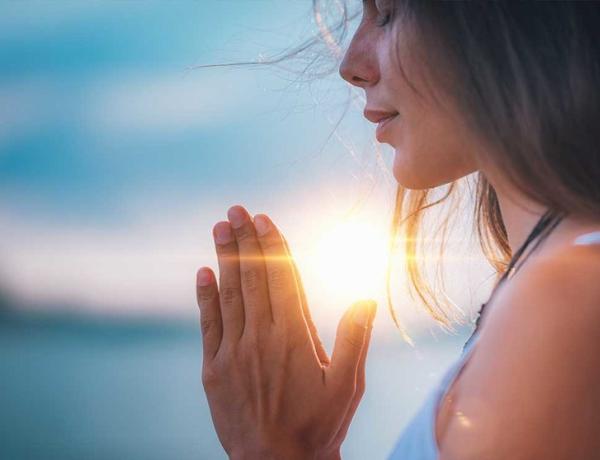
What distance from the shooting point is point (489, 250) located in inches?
122

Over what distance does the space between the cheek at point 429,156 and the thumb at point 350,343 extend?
43 centimetres

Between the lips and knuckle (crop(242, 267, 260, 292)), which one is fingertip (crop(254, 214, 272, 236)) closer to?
knuckle (crop(242, 267, 260, 292))

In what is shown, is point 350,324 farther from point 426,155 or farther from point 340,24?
point 340,24

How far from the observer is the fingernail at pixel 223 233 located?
2.42m

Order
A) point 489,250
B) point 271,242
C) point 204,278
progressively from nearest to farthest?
point 271,242, point 204,278, point 489,250

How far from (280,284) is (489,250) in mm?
1042

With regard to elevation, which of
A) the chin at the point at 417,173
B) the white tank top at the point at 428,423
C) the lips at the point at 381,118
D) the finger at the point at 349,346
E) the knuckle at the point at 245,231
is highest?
the lips at the point at 381,118

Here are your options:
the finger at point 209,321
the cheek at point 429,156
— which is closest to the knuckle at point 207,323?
the finger at point 209,321

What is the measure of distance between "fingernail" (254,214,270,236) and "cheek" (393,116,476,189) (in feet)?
1.41

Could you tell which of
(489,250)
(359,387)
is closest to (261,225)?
(359,387)

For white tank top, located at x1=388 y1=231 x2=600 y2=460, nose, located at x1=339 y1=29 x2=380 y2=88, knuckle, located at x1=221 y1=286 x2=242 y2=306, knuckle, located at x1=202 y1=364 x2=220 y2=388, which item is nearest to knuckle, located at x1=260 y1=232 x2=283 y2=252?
knuckle, located at x1=221 y1=286 x2=242 y2=306

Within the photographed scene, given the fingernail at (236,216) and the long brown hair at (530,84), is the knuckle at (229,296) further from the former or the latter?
the long brown hair at (530,84)

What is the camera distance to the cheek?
2281mm

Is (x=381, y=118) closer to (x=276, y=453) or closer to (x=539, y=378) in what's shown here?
(x=276, y=453)
